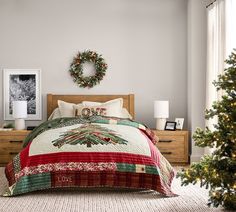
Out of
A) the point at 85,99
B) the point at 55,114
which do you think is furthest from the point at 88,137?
the point at 85,99

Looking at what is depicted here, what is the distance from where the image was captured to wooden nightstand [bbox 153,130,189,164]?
279 inches

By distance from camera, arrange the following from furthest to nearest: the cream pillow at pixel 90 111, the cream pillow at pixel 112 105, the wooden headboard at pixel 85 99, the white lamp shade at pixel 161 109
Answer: the wooden headboard at pixel 85 99 → the white lamp shade at pixel 161 109 → the cream pillow at pixel 112 105 → the cream pillow at pixel 90 111

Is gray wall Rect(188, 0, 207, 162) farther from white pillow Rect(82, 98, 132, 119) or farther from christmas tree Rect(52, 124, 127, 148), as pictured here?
christmas tree Rect(52, 124, 127, 148)

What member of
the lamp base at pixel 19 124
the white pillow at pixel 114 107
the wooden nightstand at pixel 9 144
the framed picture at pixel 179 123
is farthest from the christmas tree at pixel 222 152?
the lamp base at pixel 19 124

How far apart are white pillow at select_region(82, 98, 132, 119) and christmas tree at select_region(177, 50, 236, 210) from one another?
3097mm

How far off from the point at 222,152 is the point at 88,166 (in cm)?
146

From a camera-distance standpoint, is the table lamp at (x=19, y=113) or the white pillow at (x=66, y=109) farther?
the table lamp at (x=19, y=113)

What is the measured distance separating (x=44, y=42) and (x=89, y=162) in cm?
329

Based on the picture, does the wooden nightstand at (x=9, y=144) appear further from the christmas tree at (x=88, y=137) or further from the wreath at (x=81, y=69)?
the christmas tree at (x=88, y=137)

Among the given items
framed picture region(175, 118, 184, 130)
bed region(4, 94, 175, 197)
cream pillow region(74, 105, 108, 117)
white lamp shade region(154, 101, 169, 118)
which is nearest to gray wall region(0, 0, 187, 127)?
framed picture region(175, 118, 184, 130)

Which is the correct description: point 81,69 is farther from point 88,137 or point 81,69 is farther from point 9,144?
point 88,137

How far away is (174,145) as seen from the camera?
711 centimetres

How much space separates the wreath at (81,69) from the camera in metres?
7.59

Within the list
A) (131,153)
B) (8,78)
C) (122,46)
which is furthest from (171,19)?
(131,153)
